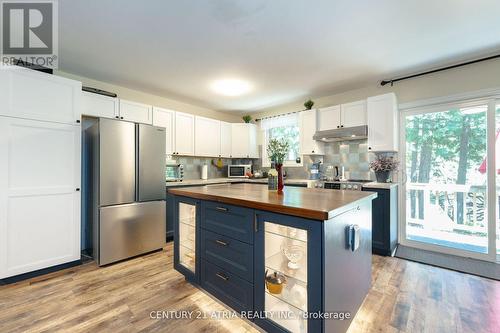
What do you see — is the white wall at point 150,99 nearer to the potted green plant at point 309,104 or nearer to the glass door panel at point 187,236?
the potted green plant at point 309,104

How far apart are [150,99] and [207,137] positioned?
122 cm

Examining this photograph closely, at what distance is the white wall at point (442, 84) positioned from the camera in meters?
2.74

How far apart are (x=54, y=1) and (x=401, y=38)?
3.18 m

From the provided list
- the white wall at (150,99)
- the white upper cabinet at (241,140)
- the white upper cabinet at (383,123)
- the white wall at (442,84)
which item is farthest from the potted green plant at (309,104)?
the white wall at (150,99)

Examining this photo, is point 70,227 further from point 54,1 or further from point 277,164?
point 277,164

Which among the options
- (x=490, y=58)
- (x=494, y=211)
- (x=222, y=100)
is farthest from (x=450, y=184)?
(x=222, y=100)

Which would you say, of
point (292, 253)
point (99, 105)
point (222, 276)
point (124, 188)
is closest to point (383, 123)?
point (292, 253)

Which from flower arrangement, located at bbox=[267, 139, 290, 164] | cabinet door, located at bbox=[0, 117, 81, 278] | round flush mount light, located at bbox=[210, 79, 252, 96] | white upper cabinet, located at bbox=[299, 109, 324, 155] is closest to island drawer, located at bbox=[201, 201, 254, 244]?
flower arrangement, located at bbox=[267, 139, 290, 164]

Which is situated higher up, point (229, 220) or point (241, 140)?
point (241, 140)

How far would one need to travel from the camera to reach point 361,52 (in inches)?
102

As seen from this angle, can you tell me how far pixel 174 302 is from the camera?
1958mm

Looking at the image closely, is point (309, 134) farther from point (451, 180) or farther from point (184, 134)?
point (184, 134)

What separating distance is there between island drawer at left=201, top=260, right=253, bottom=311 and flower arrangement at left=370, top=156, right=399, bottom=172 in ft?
8.79

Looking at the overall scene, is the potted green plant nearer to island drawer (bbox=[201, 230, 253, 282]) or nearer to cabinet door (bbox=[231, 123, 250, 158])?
cabinet door (bbox=[231, 123, 250, 158])
